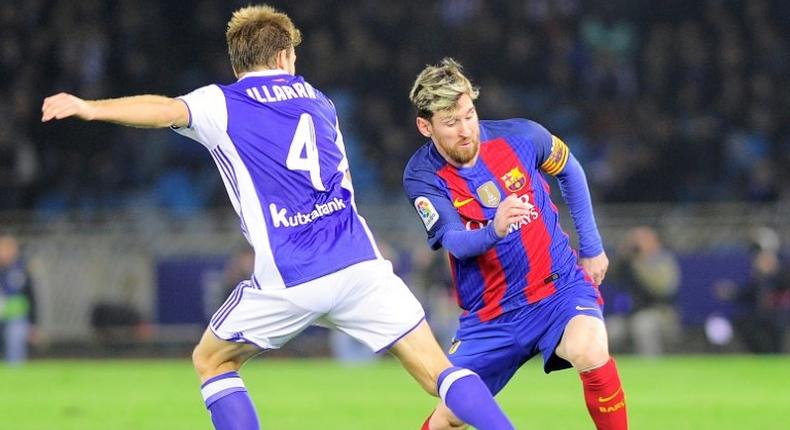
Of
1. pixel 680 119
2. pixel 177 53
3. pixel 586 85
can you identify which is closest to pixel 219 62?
pixel 177 53

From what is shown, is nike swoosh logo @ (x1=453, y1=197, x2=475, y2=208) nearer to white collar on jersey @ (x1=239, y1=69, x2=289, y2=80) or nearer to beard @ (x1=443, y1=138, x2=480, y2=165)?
beard @ (x1=443, y1=138, x2=480, y2=165)

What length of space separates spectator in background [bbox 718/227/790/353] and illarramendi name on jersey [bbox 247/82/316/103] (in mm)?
14455

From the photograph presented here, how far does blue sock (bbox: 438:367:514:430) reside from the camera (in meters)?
6.32

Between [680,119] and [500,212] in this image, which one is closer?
[500,212]

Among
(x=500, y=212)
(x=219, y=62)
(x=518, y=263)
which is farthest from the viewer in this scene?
(x=219, y=62)

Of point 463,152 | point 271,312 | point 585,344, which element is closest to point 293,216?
point 271,312

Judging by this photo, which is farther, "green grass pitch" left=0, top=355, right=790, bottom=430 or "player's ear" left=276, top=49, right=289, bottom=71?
"green grass pitch" left=0, top=355, right=790, bottom=430

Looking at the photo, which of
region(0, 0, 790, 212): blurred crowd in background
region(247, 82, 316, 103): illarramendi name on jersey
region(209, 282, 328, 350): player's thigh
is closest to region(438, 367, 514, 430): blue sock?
region(209, 282, 328, 350): player's thigh

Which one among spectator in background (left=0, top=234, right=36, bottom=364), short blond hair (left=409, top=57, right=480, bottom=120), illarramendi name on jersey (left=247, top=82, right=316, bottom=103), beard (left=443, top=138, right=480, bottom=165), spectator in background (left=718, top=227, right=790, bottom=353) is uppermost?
illarramendi name on jersey (left=247, top=82, right=316, bottom=103)

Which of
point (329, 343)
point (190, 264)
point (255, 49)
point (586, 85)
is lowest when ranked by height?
point (329, 343)

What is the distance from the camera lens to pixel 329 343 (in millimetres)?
23172

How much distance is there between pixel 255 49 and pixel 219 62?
739 inches

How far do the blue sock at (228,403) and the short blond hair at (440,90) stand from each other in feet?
5.33

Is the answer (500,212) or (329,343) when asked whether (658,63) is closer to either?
(329,343)
